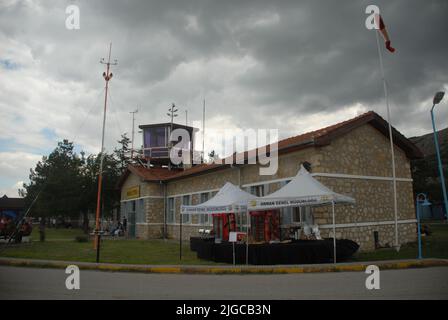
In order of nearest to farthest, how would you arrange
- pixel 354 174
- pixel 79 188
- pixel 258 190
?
pixel 354 174 < pixel 258 190 < pixel 79 188

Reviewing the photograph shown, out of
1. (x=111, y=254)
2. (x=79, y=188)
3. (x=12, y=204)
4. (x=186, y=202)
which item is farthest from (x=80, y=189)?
(x=12, y=204)

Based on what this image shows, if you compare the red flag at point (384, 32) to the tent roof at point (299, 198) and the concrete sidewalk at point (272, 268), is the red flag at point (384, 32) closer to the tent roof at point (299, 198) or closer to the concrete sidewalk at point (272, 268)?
the tent roof at point (299, 198)

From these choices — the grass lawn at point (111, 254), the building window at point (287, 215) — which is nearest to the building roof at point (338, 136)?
the building window at point (287, 215)

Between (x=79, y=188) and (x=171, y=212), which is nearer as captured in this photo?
(x=171, y=212)

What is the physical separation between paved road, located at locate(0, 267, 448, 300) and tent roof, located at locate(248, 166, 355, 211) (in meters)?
2.24

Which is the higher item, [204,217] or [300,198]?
[300,198]

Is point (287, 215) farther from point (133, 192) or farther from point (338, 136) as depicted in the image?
point (133, 192)

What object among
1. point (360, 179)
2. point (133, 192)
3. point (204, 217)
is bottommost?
point (204, 217)

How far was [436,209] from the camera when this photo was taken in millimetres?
55594

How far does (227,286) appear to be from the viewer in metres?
8.44

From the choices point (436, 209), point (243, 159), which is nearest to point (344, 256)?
point (243, 159)

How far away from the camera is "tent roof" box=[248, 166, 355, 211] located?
11273 millimetres

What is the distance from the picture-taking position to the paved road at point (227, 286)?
23.8 feet

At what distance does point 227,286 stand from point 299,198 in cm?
410
